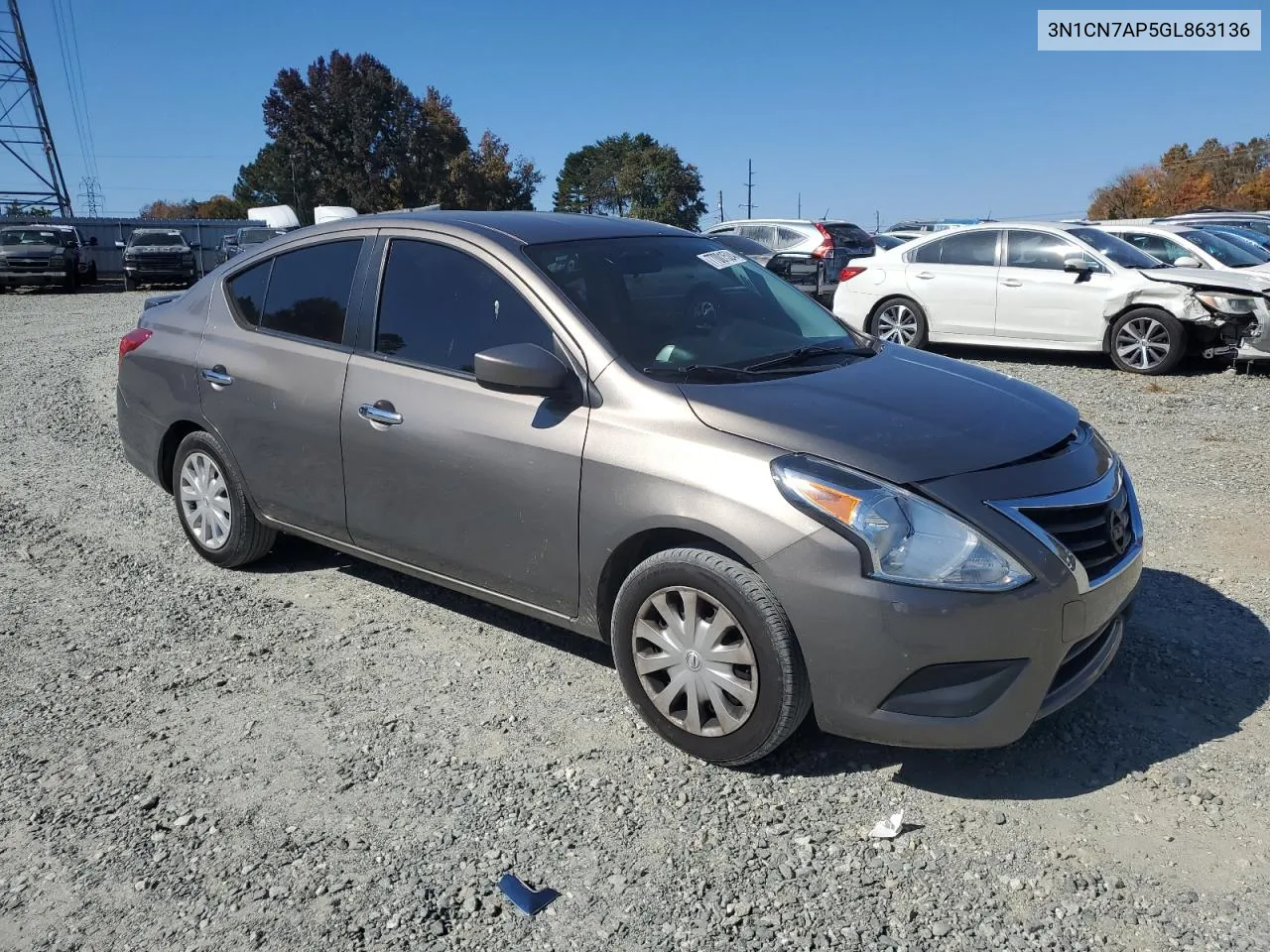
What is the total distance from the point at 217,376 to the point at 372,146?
189ft

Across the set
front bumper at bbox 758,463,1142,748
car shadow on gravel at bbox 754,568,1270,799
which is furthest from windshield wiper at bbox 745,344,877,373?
car shadow on gravel at bbox 754,568,1270,799

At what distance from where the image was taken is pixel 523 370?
3.62 metres

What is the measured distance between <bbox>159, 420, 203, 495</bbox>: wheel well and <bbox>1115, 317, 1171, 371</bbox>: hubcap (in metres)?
9.57

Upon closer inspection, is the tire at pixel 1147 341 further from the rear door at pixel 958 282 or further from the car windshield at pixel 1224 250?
the car windshield at pixel 1224 250

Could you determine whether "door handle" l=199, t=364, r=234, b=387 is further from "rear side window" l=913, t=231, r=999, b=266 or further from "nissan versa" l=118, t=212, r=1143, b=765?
"rear side window" l=913, t=231, r=999, b=266

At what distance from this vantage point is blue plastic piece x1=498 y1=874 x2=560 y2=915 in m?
2.79

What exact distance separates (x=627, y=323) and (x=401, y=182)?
5718 centimetres

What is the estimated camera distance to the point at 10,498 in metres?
6.84

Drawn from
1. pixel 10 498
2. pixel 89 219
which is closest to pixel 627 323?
pixel 10 498

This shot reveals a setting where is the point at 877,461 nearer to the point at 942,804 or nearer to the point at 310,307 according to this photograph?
the point at 942,804

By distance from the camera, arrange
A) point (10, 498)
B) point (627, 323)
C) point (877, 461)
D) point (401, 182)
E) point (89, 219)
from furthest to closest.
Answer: point (401, 182) → point (89, 219) → point (10, 498) → point (627, 323) → point (877, 461)

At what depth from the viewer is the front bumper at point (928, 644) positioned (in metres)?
2.99

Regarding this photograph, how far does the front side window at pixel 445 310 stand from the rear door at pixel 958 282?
9184 millimetres

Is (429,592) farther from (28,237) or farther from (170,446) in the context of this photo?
(28,237)
